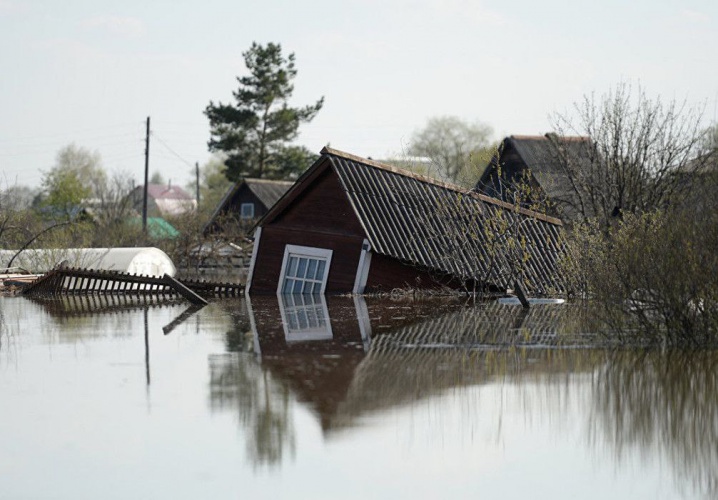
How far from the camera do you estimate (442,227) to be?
27312 mm

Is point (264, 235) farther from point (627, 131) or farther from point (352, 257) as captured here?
point (627, 131)

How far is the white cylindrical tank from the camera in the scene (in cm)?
3709

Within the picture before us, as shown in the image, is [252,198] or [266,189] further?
[252,198]

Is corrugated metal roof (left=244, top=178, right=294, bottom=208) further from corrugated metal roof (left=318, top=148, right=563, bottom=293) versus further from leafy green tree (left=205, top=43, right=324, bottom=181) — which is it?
corrugated metal roof (left=318, top=148, right=563, bottom=293)

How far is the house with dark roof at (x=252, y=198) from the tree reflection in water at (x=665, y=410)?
5516cm

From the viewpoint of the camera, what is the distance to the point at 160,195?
177500mm

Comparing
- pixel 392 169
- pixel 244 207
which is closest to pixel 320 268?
pixel 392 169

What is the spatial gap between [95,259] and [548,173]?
665 inches

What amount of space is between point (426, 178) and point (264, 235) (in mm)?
4419

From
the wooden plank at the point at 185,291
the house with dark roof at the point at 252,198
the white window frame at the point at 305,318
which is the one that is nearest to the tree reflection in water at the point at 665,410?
the white window frame at the point at 305,318

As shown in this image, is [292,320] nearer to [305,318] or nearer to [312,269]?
[305,318]

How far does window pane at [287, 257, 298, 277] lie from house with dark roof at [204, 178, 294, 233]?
129 ft

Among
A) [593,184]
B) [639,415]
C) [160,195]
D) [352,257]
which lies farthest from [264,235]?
[160,195]

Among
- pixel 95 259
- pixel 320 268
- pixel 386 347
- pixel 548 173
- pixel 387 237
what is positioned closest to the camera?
pixel 386 347
